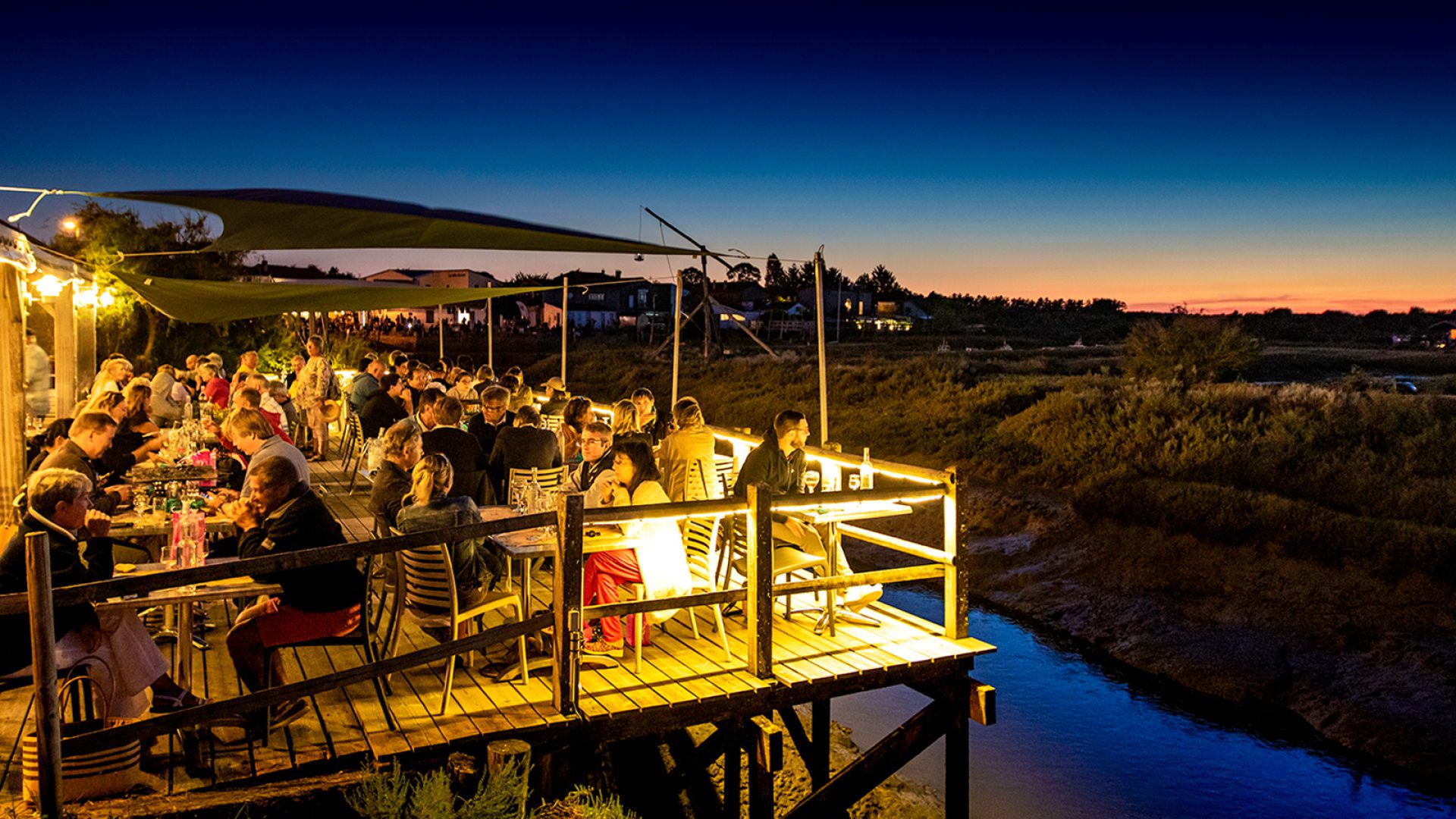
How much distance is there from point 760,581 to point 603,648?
1107mm

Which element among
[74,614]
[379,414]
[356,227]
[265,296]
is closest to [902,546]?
[356,227]

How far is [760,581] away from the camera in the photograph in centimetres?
565

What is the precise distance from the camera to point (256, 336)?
29219 mm

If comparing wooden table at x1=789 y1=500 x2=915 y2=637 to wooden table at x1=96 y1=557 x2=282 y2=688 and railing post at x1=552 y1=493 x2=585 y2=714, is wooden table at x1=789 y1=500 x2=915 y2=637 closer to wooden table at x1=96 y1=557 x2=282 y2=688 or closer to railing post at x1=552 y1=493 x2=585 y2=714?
railing post at x1=552 y1=493 x2=585 y2=714

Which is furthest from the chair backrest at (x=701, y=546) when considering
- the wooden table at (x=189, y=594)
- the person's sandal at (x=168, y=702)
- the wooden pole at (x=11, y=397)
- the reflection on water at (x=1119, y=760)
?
the wooden pole at (x=11, y=397)

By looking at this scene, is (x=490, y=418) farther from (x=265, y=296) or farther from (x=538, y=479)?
(x=265, y=296)

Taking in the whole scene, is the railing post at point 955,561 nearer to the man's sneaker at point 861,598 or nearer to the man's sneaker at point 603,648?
the man's sneaker at point 861,598

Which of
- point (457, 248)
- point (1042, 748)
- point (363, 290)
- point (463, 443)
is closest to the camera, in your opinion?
point (457, 248)

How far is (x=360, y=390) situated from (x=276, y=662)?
7885 mm

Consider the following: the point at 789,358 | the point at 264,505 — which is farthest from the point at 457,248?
the point at 789,358

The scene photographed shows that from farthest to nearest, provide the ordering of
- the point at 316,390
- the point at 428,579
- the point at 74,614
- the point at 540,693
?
the point at 316,390 < the point at 540,693 < the point at 428,579 < the point at 74,614

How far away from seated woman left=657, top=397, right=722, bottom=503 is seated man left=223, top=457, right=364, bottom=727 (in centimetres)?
263

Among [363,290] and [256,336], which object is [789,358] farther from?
[363,290]

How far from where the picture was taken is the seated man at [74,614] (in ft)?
14.0
